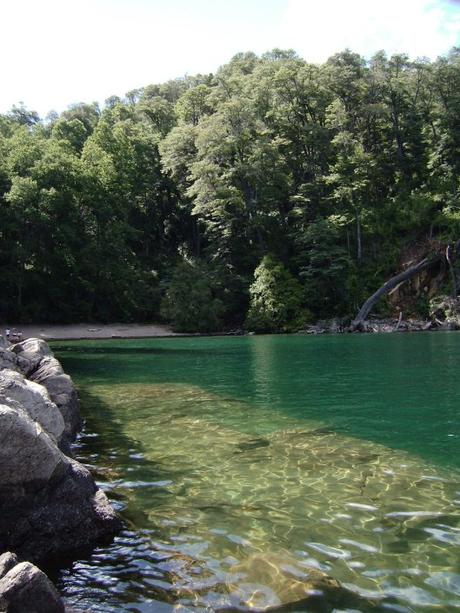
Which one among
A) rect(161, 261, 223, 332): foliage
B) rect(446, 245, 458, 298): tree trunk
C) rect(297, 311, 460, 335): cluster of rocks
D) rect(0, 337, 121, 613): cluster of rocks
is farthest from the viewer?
rect(161, 261, 223, 332): foliage

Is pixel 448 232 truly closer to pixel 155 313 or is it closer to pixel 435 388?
pixel 155 313

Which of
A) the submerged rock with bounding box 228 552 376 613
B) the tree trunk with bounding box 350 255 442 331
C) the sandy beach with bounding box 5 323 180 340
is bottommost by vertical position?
the sandy beach with bounding box 5 323 180 340

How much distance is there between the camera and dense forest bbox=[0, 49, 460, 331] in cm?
3956

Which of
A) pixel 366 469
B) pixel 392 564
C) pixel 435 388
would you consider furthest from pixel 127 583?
pixel 435 388

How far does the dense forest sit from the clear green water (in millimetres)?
27050

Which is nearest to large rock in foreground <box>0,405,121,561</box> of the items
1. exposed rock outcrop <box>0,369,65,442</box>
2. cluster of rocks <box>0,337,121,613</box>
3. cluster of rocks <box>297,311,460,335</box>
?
cluster of rocks <box>0,337,121,613</box>

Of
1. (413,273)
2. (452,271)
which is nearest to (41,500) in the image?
(452,271)

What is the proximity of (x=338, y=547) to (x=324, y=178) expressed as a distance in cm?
4191

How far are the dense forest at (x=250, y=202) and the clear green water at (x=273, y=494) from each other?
27.0 metres

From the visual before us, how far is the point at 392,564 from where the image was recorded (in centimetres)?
423

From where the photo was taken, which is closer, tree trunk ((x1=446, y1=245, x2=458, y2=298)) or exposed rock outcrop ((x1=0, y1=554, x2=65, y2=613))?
exposed rock outcrop ((x1=0, y1=554, x2=65, y2=613))

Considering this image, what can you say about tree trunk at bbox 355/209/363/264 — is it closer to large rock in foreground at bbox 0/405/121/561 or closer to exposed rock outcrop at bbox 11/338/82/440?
exposed rock outcrop at bbox 11/338/82/440

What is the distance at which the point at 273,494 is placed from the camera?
5.93m

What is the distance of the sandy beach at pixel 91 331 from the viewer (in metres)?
37.4
